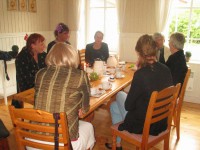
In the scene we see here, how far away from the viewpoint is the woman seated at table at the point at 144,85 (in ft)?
5.45

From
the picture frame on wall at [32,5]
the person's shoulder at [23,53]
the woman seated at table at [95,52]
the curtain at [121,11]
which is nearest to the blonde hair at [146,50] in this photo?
Answer: the person's shoulder at [23,53]

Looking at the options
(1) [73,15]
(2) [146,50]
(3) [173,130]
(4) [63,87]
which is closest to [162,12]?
(1) [73,15]

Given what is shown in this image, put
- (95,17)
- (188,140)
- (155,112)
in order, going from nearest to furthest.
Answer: (155,112) < (188,140) < (95,17)

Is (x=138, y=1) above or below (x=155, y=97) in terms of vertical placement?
above

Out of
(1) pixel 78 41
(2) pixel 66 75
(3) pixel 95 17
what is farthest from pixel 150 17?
(2) pixel 66 75

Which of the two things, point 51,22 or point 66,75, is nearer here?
point 66,75

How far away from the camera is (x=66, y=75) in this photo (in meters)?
1.41

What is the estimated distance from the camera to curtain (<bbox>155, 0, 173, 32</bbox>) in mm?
3704

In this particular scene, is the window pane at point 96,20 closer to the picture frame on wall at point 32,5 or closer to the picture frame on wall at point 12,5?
the picture frame on wall at point 32,5

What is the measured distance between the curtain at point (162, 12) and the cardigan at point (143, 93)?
2262 mm

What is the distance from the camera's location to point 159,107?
68.9 inches

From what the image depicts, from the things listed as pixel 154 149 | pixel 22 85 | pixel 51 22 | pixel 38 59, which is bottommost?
pixel 154 149

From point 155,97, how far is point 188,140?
1.37 metres

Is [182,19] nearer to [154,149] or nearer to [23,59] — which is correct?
[154,149]
